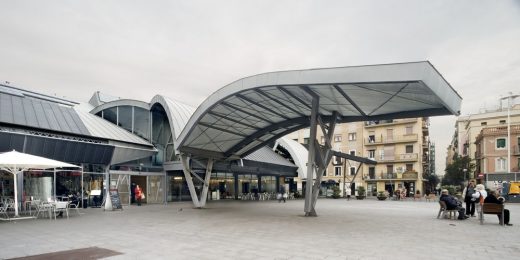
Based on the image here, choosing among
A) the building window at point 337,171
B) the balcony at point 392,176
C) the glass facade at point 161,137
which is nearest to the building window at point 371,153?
the balcony at point 392,176

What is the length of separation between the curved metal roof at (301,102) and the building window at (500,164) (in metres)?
36.1

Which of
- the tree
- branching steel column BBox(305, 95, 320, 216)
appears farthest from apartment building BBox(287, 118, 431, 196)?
branching steel column BBox(305, 95, 320, 216)

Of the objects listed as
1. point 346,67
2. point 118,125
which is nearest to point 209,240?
point 346,67

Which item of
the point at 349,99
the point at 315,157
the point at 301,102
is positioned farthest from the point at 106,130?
the point at 349,99

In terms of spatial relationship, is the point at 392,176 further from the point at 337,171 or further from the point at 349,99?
the point at 349,99

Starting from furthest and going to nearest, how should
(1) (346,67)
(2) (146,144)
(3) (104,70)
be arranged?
(2) (146,144)
(3) (104,70)
(1) (346,67)

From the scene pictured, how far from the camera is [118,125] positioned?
90.1 feet

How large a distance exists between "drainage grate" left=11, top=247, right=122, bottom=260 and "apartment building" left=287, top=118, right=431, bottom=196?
4418 cm

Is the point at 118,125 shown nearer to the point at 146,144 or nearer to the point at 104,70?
the point at 146,144

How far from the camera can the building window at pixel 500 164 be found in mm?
44000

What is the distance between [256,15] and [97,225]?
31.6 feet

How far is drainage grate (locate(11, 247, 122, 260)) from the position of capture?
7.53 meters

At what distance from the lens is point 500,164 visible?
44.4 metres

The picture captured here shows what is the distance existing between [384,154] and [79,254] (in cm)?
5327
